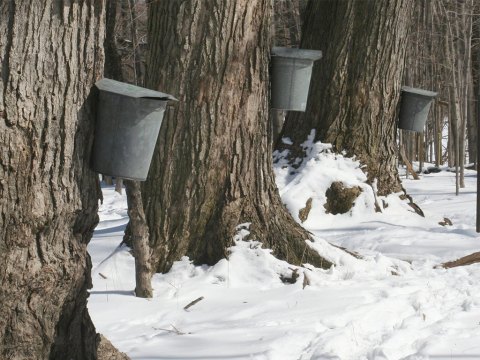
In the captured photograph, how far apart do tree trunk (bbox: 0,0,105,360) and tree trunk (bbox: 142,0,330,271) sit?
1832 millimetres

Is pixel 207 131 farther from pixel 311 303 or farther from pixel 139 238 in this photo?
pixel 311 303

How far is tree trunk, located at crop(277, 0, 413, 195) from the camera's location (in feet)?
20.9

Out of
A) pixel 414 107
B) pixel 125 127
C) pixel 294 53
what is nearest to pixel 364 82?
pixel 414 107

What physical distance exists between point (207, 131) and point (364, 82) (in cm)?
257

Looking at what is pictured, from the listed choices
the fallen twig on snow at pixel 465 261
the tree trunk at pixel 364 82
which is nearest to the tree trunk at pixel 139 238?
the fallen twig on snow at pixel 465 261

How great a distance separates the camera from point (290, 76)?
15.6 ft

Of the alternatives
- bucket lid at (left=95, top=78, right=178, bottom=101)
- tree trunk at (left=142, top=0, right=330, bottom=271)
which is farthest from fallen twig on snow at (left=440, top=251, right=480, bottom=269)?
bucket lid at (left=95, top=78, right=178, bottom=101)

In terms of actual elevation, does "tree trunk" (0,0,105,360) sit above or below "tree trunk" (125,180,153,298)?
above

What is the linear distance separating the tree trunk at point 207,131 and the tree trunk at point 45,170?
183cm

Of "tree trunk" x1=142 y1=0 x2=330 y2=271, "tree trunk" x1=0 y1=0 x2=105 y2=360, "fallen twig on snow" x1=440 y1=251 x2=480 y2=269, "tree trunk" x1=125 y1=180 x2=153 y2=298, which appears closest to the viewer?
"tree trunk" x1=0 y1=0 x2=105 y2=360

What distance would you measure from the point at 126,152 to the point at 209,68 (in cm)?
169

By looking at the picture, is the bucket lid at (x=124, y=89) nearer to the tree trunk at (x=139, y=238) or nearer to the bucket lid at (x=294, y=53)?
the tree trunk at (x=139, y=238)

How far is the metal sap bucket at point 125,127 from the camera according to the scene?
2566mm

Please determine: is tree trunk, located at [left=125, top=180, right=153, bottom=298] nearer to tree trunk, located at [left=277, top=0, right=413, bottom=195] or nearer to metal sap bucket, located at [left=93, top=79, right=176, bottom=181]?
metal sap bucket, located at [left=93, top=79, right=176, bottom=181]
